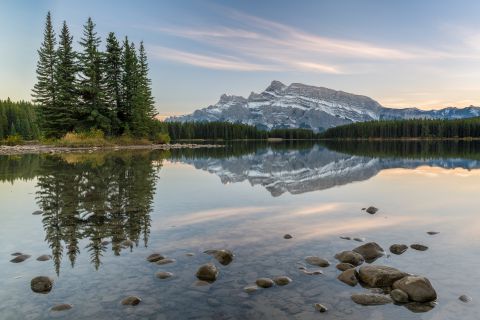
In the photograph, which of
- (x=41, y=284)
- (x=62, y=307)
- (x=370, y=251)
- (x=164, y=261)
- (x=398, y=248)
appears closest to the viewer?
(x=62, y=307)

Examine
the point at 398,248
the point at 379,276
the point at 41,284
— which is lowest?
the point at 398,248

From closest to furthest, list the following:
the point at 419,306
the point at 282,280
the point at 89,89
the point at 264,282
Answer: the point at 419,306
the point at 264,282
the point at 282,280
the point at 89,89

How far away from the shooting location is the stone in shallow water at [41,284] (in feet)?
28.5

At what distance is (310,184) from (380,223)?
41.9 ft

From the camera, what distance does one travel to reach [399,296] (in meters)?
8.52

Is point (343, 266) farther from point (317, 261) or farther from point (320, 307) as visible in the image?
point (320, 307)

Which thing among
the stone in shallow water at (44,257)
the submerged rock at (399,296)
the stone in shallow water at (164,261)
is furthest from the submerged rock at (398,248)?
Result: the stone in shallow water at (44,257)

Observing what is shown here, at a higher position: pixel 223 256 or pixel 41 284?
pixel 41 284

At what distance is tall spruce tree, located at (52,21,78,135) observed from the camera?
227 ft

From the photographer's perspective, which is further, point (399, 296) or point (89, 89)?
point (89, 89)

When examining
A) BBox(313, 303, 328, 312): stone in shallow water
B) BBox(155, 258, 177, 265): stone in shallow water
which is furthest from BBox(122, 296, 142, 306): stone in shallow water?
BBox(313, 303, 328, 312): stone in shallow water

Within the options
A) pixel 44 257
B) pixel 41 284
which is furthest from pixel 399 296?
pixel 44 257

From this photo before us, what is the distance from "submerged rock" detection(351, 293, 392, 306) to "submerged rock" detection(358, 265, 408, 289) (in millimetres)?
687

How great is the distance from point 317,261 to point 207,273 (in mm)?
3349
